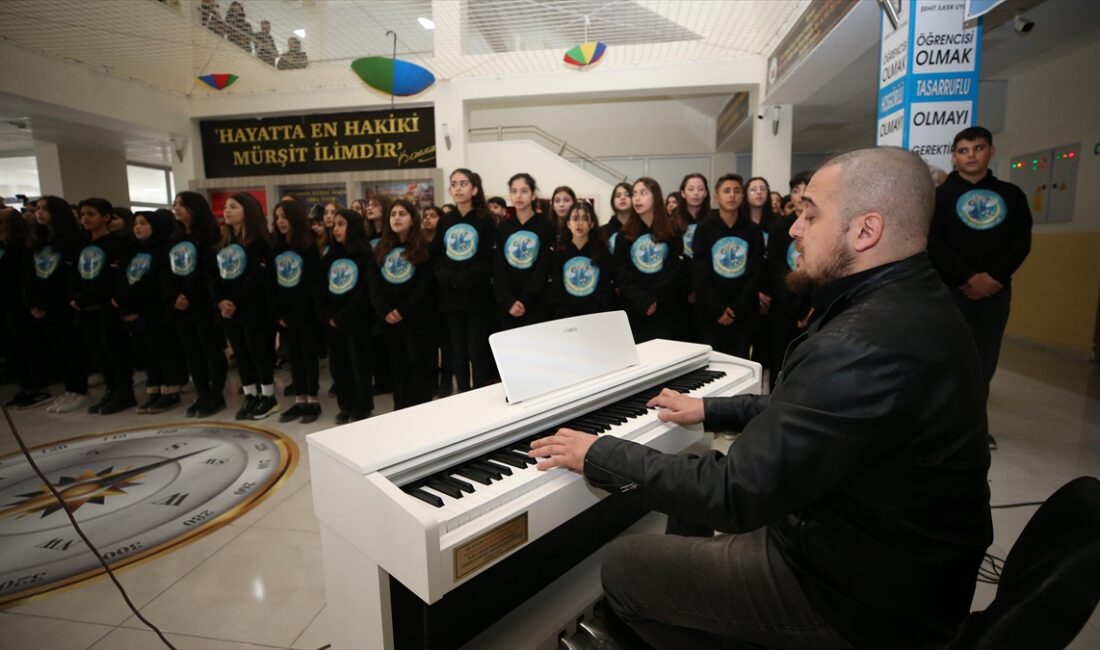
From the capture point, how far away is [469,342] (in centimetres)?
410

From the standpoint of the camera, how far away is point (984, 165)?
3.19 meters

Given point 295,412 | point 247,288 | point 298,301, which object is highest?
point 247,288

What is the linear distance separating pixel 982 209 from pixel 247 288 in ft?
16.3

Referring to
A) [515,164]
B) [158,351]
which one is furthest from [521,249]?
[515,164]

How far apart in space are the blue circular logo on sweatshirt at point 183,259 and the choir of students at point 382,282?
12 mm

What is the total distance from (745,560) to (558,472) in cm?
47

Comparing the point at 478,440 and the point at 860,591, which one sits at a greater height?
the point at 478,440

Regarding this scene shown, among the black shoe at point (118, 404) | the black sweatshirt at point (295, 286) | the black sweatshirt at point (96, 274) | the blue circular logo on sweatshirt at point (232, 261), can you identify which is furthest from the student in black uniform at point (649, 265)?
the black shoe at point (118, 404)

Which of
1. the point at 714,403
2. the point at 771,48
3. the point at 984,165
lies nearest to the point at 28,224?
the point at 714,403

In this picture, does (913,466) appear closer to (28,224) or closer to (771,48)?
(28,224)

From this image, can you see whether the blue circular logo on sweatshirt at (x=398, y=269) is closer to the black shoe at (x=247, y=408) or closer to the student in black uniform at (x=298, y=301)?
the student in black uniform at (x=298, y=301)

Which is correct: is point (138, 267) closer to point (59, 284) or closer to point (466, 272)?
point (59, 284)

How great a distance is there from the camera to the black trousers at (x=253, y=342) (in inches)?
161

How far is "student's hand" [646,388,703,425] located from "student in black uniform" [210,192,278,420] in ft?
11.4
